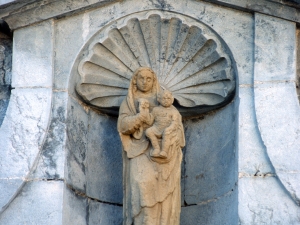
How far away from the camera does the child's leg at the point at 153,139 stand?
10.6 m

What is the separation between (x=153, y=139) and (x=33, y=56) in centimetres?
151

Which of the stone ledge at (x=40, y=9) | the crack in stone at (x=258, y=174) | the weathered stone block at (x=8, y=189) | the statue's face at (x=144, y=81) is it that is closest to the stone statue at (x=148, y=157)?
the statue's face at (x=144, y=81)

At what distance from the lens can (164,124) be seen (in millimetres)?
10789

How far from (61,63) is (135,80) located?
76cm

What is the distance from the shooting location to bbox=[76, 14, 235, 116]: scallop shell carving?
37.0 ft

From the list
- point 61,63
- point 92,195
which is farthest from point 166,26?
point 92,195

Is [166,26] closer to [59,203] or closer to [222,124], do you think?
[222,124]

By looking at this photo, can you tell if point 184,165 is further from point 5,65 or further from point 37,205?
point 5,65

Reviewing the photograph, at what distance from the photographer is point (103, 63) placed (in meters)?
11.4

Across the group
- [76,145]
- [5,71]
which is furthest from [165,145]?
[5,71]

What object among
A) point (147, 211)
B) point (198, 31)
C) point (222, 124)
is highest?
point (198, 31)

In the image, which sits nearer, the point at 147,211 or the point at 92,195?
the point at 147,211

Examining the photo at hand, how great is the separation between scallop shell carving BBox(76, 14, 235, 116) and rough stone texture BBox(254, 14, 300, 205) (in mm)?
507

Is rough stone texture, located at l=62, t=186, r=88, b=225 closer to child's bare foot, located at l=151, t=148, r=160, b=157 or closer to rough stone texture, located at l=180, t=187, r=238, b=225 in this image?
child's bare foot, located at l=151, t=148, r=160, b=157
